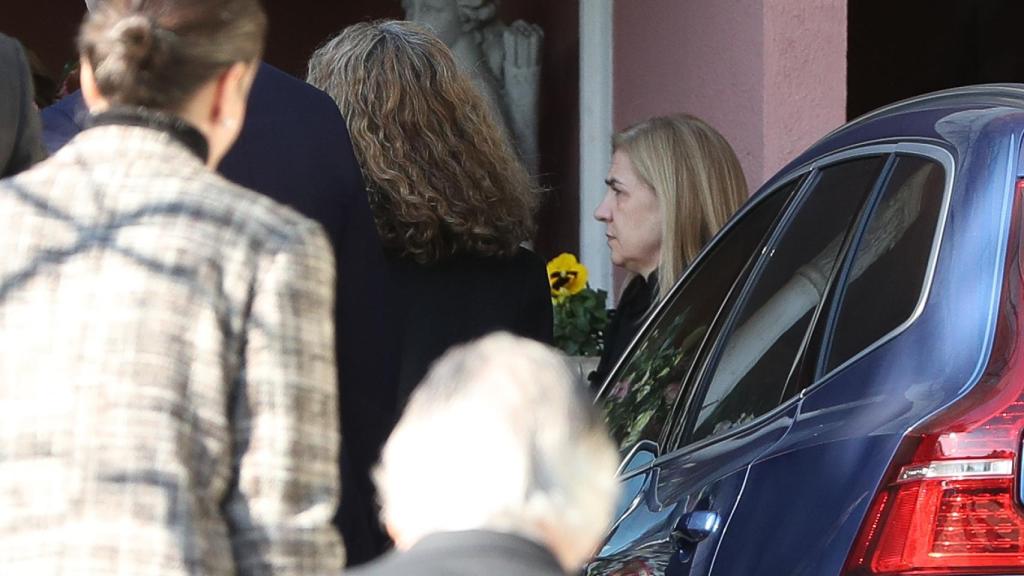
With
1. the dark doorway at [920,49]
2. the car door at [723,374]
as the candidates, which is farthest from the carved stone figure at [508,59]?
the car door at [723,374]

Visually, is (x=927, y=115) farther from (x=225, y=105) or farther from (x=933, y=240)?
(x=225, y=105)

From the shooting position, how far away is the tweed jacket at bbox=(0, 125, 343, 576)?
183cm

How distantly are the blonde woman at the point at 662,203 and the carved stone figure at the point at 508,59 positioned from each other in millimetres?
3227

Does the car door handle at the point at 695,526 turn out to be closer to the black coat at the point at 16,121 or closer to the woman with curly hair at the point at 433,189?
the woman with curly hair at the point at 433,189

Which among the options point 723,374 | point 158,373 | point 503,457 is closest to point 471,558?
point 503,457

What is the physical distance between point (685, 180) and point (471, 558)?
2.76 metres

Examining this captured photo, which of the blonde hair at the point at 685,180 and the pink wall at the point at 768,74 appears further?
the pink wall at the point at 768,74

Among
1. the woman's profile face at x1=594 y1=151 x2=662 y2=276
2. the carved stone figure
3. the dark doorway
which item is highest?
the woman's profile face at x1=594 y1=151 x2=662 y2=276

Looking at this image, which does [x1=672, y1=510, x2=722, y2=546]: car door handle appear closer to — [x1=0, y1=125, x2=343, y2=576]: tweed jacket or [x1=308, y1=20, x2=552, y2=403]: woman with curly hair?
[x1=308, y1=20, x2=552, y2=403]: woman with curly hair

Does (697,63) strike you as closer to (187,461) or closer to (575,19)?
(575,19)

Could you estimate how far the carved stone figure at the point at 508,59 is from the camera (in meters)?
7.73

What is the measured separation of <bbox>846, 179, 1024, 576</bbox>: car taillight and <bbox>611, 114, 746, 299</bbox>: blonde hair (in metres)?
1.87

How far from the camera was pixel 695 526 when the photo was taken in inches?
111

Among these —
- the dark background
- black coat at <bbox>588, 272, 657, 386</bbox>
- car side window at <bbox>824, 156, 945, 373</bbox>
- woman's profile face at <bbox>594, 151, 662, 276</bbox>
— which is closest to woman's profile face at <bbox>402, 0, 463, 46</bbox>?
the dark background
